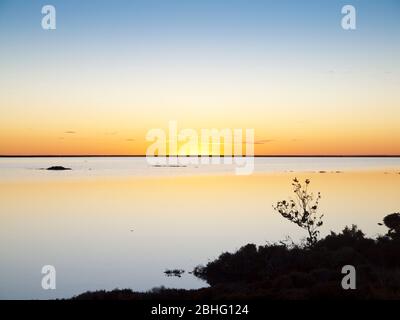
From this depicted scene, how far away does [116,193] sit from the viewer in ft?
184

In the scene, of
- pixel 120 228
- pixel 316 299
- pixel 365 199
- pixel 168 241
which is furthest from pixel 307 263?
pixel 365 199

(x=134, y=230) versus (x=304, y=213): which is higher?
(x=304, y=213)

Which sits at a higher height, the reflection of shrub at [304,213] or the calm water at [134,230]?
the reflection of shrub at [304,213]

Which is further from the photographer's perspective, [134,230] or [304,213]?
[134,230]

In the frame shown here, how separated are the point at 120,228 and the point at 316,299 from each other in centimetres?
2402

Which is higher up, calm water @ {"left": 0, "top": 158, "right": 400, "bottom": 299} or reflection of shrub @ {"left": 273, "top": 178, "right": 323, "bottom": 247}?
reflection of shrub @ {"left": 273, "top": 178, "right": 323, "bottom": 247}
